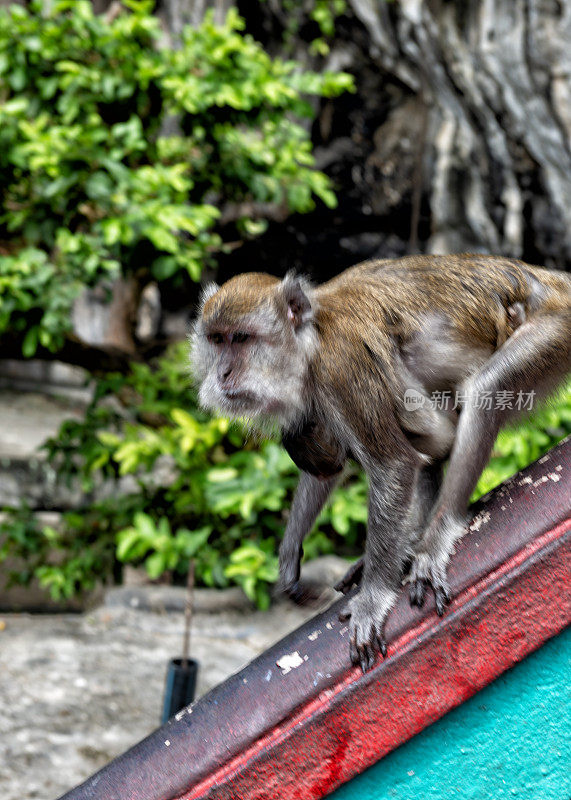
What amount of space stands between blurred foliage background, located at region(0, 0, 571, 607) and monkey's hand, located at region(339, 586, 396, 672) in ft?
5.31

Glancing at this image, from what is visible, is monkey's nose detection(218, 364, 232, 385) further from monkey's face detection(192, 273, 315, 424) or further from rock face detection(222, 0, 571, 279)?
rock face detection(222, 0, 571, 279)

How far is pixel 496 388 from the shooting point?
1.90 metres

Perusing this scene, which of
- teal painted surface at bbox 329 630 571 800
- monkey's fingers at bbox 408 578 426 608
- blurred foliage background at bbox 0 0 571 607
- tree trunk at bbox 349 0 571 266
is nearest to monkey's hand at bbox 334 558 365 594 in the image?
monkey's fingers at bbox 408 578 426 608

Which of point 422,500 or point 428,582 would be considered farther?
point 422,500

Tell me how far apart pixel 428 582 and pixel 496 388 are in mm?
519

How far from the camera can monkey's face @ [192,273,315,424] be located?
207 centimetres

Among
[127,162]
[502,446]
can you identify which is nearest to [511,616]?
[502,446]

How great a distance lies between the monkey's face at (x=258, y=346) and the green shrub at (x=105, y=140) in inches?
66.5

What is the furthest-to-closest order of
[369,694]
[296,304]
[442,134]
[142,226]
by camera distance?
[442,134]
[142,226]
[296,304]
[369,694]

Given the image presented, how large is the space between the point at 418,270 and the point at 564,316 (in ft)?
1.18

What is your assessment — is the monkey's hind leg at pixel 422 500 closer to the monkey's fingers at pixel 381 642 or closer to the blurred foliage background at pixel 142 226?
the monkey's fingers at pixel 381 642

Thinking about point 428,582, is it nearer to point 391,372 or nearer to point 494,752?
point 494,752

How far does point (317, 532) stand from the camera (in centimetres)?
516

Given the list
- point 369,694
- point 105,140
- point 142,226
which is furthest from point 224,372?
point 105,140
